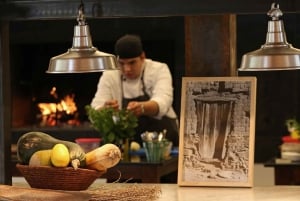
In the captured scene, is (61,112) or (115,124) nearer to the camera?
(115,124)

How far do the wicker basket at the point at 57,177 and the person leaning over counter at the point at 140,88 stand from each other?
2203 millimetres

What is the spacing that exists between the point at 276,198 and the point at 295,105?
3978 millimetres

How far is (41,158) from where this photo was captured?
8.12 ft

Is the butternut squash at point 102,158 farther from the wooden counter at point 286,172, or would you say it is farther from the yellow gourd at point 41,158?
the wooden counter at point 286,172

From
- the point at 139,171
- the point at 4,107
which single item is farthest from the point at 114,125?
the point at 4,107

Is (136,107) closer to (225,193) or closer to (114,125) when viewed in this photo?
(114,125)

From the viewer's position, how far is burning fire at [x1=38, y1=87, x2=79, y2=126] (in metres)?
6.77

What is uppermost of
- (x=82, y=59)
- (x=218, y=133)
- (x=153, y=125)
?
(x=82, y=59)

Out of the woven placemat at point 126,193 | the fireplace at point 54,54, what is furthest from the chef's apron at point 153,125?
the woven placemat at point 126,193

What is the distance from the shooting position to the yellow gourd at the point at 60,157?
243 centimetres

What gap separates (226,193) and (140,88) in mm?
2390

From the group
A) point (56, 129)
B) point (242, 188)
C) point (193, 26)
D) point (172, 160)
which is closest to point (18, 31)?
point (56, 129)

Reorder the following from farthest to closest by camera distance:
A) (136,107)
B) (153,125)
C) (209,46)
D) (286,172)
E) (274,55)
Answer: (153,125), (286,172), (136,107), (209,46), (274,55)

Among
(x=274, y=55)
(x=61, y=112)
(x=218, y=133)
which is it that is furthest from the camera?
(x=61, y=112)
